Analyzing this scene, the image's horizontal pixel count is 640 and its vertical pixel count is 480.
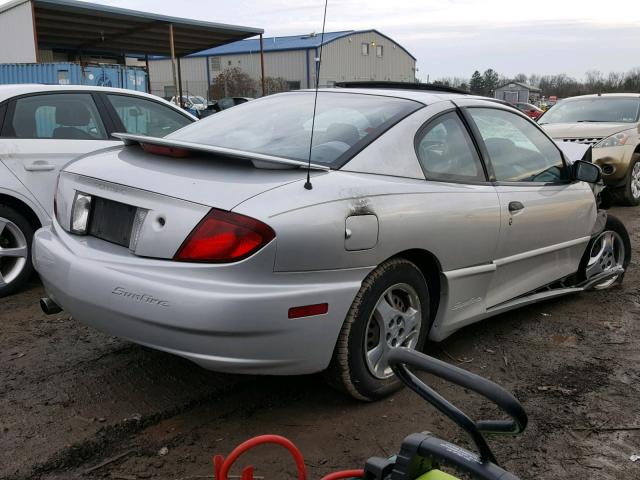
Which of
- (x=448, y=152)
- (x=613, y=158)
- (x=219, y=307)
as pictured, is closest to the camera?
(x=219, y=307)

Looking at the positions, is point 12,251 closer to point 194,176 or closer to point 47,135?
point 47,135

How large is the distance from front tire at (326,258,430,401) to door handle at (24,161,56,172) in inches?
122

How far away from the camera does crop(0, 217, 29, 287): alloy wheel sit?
4.59m

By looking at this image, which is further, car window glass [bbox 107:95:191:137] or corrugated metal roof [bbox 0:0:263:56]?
corrugated metal roof [bbox 0:0:263:56]

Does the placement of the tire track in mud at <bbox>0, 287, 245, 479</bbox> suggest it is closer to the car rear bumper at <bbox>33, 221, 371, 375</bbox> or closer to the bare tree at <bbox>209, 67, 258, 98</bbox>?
the car rear bumper at <bbox>33, 221, 371, 375</bbox>

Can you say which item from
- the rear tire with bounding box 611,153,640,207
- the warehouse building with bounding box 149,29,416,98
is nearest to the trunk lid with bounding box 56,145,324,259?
the rear tire with bounding box 611,153,640,207

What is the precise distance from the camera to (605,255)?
4.91 meters

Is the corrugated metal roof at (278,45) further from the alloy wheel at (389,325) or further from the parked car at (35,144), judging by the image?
the alloy wheel at (389,325)

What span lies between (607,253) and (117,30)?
640 inches

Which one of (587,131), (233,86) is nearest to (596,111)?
(587,131)

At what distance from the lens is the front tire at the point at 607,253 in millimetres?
4711

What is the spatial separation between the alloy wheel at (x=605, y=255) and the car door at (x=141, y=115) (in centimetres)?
365

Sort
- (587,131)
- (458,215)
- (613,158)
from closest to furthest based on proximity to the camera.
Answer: (458,215)
(613,158)
(587,131)

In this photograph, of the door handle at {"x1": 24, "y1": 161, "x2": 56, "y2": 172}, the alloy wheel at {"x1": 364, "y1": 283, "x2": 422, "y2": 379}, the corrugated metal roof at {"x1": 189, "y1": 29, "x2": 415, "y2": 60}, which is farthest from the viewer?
the corrugated metal roof at {"x1": 189, "y1": 29, "x2": 415, "y2": 60}
